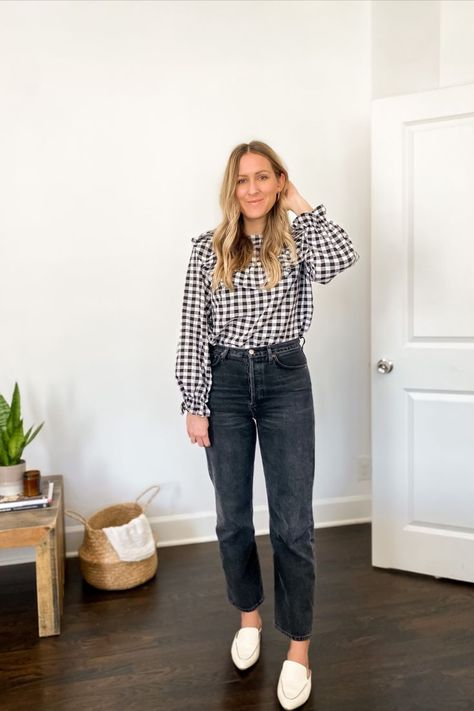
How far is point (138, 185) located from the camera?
8.41 ft

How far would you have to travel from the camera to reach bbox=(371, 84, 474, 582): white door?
223 cm

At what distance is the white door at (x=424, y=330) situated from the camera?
2230mm

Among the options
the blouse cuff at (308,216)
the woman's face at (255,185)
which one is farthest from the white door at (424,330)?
the woman's face at (255,185)

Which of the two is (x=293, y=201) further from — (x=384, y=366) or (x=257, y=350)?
(x=384, y=366)

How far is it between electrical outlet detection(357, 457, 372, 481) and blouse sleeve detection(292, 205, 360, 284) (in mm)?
1471

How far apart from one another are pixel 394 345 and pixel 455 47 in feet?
4.47

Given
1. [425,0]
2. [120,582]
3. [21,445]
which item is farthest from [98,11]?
[120,582]

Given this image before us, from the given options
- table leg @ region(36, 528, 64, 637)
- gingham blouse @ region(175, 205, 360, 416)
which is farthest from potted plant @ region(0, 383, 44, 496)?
gingham blouse @ region(175, 205, 360, 416)

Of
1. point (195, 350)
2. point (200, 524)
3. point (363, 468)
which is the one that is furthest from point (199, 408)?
point (363, 468)

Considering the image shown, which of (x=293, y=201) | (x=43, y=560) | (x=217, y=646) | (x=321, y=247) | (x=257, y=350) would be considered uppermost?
(x=293, y=201)

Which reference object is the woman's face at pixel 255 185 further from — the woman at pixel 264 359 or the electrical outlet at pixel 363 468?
the electrical outlet at pixel 363 468

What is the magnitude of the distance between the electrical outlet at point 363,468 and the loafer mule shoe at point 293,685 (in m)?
1.36

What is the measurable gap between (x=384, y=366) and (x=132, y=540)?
121 centimetres

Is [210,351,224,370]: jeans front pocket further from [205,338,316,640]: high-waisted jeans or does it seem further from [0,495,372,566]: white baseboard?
[0,495,372,566]: white baseboard
